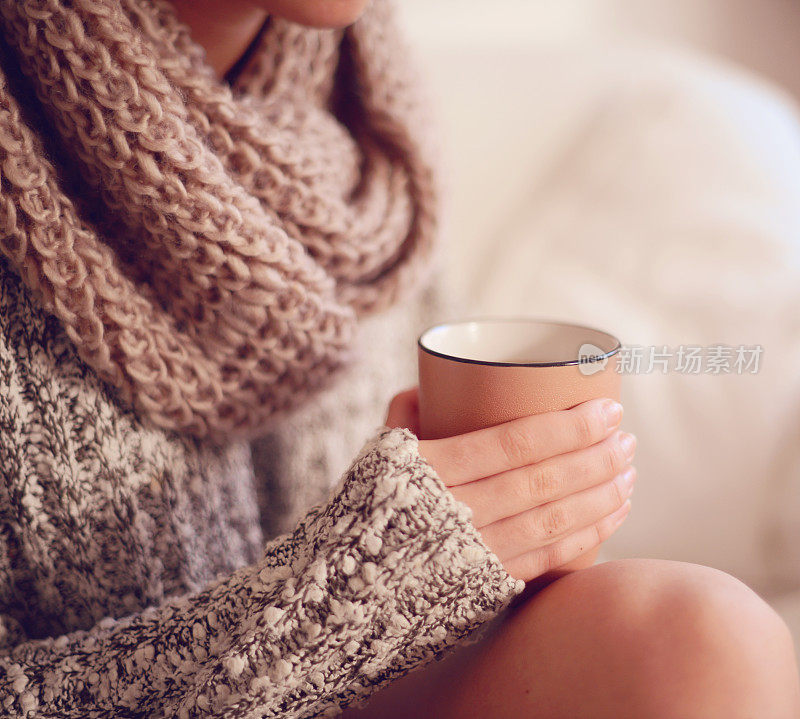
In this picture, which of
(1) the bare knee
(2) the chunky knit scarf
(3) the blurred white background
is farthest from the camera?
(3) the blurred white background

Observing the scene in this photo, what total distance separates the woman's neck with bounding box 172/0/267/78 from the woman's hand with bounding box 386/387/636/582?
0.38 meters

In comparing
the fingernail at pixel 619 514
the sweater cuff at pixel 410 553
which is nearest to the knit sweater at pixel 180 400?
the sweater cuff at pixel 410 553

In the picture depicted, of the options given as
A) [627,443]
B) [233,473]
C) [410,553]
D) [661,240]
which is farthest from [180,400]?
[661,240]

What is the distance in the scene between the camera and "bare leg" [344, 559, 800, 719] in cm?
39

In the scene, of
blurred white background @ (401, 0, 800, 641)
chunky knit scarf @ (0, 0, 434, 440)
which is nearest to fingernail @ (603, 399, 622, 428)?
chunky knit scarf @ (0, 0, 434, 440)

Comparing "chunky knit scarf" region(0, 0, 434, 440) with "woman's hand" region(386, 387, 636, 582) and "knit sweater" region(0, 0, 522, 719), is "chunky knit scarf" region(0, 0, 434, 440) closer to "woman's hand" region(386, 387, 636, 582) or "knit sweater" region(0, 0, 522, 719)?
"knit sweater" region(0, 0, 522, 719)

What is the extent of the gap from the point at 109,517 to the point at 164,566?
0.06 m

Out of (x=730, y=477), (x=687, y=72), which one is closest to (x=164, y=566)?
(x=730, y=477)

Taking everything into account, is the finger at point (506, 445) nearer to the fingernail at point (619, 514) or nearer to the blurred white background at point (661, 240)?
the fingernail at point (619, 514)

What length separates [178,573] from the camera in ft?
1.90

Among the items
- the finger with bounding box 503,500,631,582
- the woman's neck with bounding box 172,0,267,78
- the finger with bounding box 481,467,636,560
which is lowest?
the finger with bounding box 503,500,631,582

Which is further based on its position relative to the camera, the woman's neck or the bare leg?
the woman's neck

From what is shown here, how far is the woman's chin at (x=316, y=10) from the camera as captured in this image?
534 millimetres

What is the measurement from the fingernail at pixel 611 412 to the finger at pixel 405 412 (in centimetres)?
15
